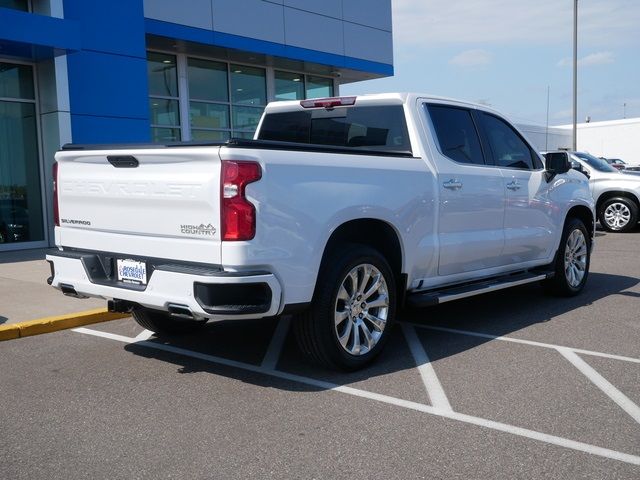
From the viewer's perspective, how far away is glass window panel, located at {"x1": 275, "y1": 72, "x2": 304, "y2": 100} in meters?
18.2

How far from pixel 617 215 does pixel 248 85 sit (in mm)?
9377

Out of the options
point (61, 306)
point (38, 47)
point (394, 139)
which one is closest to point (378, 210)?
point (394, 139)

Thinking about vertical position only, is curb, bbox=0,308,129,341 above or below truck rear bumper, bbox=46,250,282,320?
below

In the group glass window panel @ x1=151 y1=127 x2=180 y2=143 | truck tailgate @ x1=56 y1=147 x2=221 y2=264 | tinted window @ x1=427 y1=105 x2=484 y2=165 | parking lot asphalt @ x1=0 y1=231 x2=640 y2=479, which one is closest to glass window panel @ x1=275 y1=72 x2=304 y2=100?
glass window panel @ x1=151 y1=127 x2=180 y2=143

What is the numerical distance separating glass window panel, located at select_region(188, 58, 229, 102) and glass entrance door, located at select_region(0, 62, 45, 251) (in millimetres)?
4571

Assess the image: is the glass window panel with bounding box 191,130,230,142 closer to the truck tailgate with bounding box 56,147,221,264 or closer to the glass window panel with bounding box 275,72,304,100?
the glass window panel with bounding box 275,72,304,100

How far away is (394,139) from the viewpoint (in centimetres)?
577

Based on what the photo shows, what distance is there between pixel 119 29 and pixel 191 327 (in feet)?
27.0

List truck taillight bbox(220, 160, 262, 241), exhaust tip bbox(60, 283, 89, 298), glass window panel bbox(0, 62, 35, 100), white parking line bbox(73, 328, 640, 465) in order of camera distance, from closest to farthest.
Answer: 1. white parking line bbox(73, 328, 640, 465)
2. truck taillight bbox(220, 160, 262, 241)
3. exhaust tip bbox(60, 283, 89, 298)
4. glass window panel bbox(0, 62, 35, 100)

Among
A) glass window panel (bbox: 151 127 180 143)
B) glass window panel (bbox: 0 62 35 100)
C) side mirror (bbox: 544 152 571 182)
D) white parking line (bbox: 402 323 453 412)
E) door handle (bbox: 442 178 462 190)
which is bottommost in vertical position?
white parking line (bbox: 402 323 453 412)

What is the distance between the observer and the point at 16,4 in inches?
454

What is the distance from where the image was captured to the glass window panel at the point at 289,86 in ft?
59.8

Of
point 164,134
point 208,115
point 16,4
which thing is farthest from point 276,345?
point 208,115

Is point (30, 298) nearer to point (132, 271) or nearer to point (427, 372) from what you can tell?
point (132, 271)
